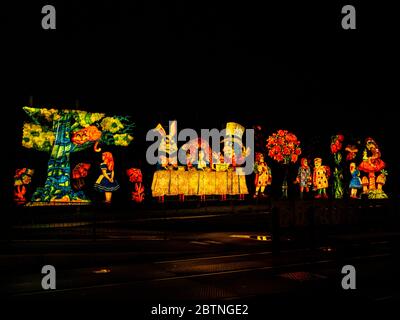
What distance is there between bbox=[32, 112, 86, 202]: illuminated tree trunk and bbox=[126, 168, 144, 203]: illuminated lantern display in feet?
9.89

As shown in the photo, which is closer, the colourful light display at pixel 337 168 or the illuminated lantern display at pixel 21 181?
the illuminated lantern display at pixel 21 181

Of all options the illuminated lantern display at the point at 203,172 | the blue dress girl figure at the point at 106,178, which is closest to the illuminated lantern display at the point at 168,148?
the illuminated lantern display at the point at 203,172

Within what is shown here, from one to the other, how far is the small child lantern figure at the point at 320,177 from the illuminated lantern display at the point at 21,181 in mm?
20844

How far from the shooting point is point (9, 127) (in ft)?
56.6

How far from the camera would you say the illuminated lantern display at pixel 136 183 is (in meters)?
24.9

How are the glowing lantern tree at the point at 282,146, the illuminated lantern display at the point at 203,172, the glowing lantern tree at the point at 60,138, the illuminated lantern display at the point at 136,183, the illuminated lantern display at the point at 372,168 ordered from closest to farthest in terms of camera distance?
the glowing lantern tree at the point at 60,138, the illuminated lantern display at the point at 136,183, the illuminated lantern display at the point at 203,172, the glowing lantern tree at the point at 282,146, the illuminated lantern display at the point at 372,168

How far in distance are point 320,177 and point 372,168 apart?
5.36 metres

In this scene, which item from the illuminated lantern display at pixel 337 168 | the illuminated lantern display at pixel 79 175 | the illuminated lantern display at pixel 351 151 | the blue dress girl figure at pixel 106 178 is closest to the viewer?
the illuminated lantern display at pixel 79 175

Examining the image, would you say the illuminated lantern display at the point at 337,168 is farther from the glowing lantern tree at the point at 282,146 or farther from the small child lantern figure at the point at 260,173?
the small child lantern figure at the point at 260,173

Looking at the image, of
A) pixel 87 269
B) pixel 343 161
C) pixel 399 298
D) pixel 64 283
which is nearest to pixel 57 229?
pixel 87 269

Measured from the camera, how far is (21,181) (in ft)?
73.8

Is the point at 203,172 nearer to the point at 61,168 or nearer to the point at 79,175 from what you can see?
the point at 79,175

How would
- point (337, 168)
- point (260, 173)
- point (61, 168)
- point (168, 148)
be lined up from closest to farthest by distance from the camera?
point (61, 168) < point (168, 148) < point (260, 173) < point (337, 168)

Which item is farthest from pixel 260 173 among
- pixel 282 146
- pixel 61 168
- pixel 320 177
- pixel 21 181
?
pixel 21 181
